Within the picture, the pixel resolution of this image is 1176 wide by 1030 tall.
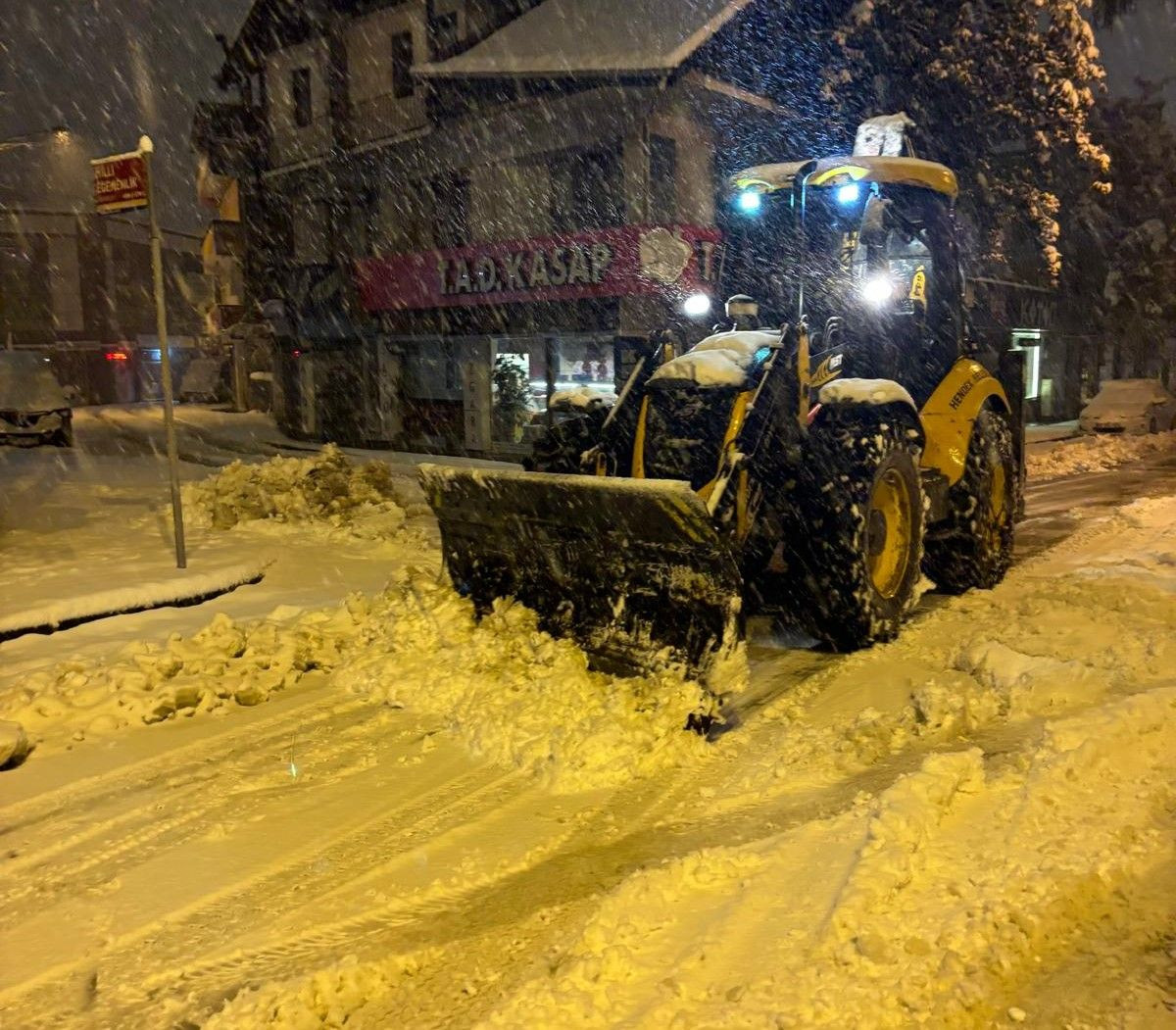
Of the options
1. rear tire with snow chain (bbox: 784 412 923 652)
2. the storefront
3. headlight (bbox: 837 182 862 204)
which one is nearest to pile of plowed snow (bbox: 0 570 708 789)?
rear tire with snow chain (bbox: 784 412 923 652)

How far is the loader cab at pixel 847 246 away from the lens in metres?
6.59

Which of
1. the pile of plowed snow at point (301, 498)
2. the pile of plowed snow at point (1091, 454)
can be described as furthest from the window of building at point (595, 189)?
the pile of plowed snow at point (301, 498)

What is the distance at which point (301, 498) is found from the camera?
1040cm

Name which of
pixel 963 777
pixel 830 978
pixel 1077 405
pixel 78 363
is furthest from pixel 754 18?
pixel 78 363

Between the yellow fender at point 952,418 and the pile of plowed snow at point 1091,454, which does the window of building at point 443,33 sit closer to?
the pile of plowed snow at point 1091,454

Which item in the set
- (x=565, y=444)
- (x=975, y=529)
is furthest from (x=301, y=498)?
(x=975, y=529)

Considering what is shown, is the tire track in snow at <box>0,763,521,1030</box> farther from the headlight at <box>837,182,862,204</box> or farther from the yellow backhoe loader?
the headlight at <box>837,182,862,204</box>

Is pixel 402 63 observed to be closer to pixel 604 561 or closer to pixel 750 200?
pixel 750 200

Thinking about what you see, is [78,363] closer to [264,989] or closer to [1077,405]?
[1077,405]

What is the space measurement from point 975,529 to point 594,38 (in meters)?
14.8

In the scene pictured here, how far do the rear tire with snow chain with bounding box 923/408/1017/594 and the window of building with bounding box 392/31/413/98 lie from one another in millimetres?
18054

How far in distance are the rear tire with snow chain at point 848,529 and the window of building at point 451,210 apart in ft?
53.0

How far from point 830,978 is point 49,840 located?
10.0 ft

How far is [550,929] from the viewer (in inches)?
127
